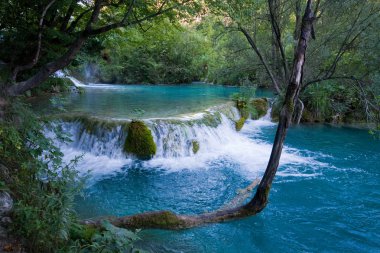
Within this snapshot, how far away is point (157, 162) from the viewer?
28.4 ft

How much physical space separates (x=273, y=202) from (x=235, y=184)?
1.19m

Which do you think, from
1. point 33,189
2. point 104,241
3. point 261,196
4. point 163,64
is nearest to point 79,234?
point 104,241

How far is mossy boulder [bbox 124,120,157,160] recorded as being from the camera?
8672 millimetres

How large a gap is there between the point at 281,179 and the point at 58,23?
6288mm

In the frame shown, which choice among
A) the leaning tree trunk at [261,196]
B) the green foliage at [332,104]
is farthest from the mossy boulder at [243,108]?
the leaning tree trunk at [261,196]

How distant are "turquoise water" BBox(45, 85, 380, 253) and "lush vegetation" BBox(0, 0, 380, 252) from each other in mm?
775

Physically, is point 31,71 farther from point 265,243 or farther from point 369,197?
point 369,197

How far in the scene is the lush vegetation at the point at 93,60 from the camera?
2969mm

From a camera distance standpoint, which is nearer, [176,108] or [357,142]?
[357,142]

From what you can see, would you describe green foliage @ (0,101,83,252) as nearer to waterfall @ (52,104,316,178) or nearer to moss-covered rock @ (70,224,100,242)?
moss-covered rock @ (70,224,100,242)

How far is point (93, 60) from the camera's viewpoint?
932cm

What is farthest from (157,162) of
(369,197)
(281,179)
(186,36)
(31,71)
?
(186,36)

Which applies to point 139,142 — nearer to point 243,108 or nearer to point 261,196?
point 261,196

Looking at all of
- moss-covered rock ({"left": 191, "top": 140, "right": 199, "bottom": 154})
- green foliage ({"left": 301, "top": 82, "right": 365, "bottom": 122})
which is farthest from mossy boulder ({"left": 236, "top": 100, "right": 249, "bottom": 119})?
moss-covered rock ({"left": 191, "top": 140, "right": 199, "bottom": 154})
